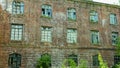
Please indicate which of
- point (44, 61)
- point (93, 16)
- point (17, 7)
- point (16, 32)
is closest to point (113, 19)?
point (93, 16)

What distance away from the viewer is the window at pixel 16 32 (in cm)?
2530

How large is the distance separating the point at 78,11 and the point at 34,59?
28.7ft

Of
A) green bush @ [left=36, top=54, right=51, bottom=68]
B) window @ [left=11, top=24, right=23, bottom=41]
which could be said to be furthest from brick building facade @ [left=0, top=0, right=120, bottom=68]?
green bush @ [left=36, top=54, right=51, bottom=68]

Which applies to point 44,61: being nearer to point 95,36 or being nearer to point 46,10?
point 46,10

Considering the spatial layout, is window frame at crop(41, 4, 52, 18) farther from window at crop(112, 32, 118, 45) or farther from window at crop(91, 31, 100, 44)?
window at crop(112, 32, 118, 45)

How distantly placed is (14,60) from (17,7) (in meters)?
5.94

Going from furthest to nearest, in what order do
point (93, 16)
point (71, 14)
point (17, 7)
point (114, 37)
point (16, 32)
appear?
point (114, 37) → point (93, 16) → point (71, 14) → point (17, 7) → point (16, 32)

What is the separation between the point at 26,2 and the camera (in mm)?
26469

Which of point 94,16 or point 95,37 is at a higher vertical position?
point 94,16

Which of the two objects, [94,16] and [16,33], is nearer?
[16,33]

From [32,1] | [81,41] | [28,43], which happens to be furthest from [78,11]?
[28,43]

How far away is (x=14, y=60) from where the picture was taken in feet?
81.7

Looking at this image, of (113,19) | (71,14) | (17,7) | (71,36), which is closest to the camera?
(17,7)

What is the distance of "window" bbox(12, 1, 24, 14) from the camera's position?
2581 cm
